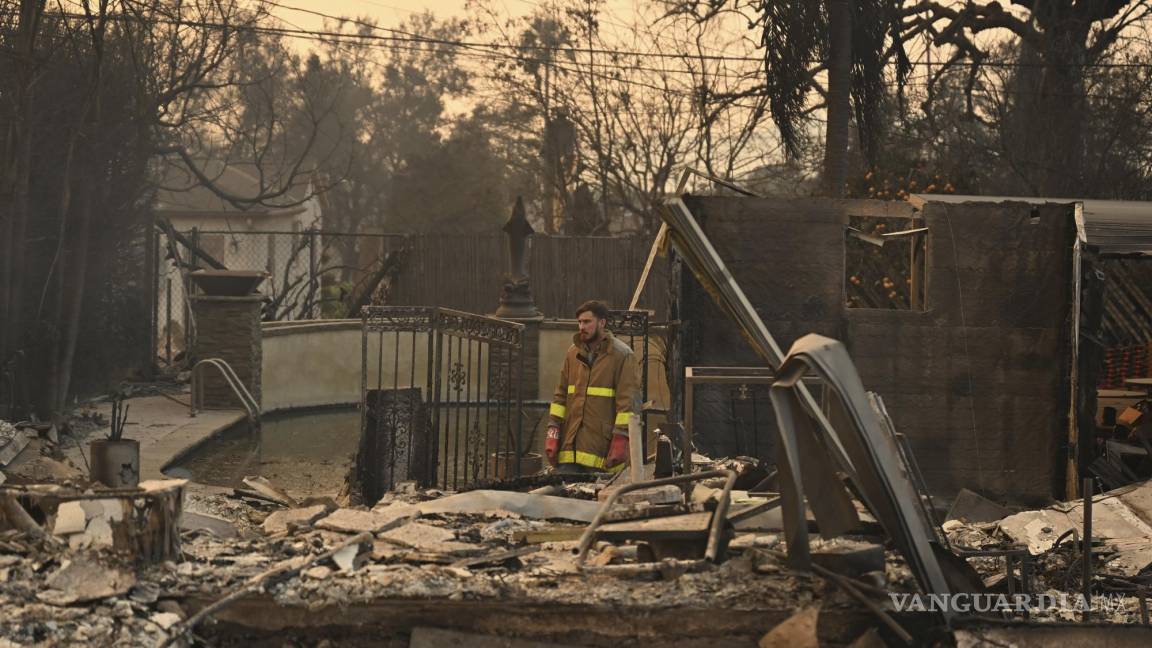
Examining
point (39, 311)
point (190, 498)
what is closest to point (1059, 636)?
point (190, 498)

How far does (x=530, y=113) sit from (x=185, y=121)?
11854mm

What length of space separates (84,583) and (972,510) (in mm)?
6460

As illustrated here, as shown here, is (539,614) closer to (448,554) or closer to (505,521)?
(448,554)

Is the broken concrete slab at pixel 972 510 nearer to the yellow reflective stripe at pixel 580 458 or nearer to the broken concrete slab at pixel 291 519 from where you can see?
the yellow reflective stripe at pixel 580 458

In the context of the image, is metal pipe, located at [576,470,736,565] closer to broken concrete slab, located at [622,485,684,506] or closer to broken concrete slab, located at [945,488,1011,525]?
broken concrete slab, located at [622,485,684,506]

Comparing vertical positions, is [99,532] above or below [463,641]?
above

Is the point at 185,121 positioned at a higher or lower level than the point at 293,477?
higher

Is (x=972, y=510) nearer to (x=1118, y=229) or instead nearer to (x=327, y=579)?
(x=1118, y=229)

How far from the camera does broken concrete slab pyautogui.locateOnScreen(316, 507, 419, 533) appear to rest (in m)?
6.40

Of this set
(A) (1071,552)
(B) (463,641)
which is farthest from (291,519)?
(A) (1071,552)

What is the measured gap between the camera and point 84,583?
548 cm

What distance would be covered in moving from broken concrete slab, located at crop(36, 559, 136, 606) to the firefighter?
4284mm

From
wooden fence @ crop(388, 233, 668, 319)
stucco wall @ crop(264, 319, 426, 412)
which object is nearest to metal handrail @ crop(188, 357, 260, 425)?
stucco wall @ crop(264, 319, 426, 412)

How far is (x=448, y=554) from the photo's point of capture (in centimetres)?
598
